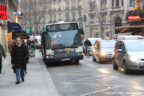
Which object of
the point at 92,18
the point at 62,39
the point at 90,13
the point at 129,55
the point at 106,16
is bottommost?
the point at 129,55

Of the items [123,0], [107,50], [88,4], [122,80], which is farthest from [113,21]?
[122,80]

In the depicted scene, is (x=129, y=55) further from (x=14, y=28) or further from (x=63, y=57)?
(x=14, y=28)

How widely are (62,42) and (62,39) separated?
0.22 meters

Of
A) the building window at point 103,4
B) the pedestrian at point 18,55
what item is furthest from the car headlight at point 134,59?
the building window at point 103,4

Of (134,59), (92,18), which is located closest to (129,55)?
(134,59)

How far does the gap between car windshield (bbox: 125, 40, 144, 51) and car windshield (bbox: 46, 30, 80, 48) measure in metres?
5.40

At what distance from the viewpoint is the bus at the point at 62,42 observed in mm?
19531

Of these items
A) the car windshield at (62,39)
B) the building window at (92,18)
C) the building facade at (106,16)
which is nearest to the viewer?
the car windshield at (62,39)

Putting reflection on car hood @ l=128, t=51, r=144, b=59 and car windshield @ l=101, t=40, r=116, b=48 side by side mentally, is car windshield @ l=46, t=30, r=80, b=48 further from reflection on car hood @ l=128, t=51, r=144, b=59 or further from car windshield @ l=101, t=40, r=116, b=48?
reflection on car hood @ l=128, t=51, r=144, b=59

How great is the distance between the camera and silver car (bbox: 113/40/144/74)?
13336 millimetres

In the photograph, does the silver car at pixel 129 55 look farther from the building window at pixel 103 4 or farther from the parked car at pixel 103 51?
the building window at pixel 103 4

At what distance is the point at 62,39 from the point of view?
778 inches

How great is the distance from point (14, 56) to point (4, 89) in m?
1.64

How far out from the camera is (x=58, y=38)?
1973cm
